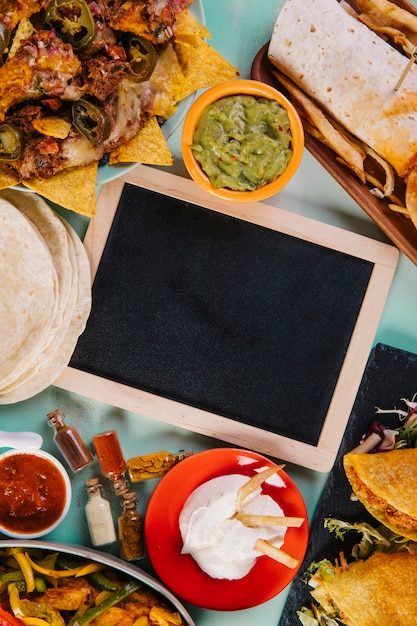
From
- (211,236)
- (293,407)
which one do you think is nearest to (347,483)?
(293,407)

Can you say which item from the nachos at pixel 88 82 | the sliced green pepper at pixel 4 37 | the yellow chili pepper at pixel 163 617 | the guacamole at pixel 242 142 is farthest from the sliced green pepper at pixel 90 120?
the yellow chili pepper at pixel 163 617

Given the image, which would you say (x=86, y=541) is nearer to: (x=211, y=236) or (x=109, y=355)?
(x=109, y=355)

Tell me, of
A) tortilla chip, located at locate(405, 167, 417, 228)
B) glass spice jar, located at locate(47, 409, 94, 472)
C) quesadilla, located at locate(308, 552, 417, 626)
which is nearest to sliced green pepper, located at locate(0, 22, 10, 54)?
glass spice jar, located at locate(47, 409, 94, 472)

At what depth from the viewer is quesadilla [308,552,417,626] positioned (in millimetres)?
2176

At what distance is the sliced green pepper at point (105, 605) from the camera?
2.10 m

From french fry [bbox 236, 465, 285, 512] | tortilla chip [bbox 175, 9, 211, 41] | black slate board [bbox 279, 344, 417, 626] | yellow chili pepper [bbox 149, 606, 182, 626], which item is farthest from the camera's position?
black slate board [bbox 279, 344, 417, 626]

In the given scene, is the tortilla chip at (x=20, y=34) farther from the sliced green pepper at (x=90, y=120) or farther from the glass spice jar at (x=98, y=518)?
the glass spice jar at (x=98, y=518)

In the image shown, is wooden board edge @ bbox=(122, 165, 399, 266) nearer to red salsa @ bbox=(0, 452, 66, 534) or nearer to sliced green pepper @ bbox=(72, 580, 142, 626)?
red salsa @ bbox=(0, 452, 66, 534)

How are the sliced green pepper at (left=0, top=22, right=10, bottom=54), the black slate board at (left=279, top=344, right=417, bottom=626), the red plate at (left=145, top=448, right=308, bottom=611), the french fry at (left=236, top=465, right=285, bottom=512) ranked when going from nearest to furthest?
the sliced green pepper at (left=0, top=22, right=10, bottom=54)
the french fry at (left=236, top=465, right=285, bottom=512)
the red plate at (left=145, top=448, right=308, bottom=611)
the black slate board at (left=279, top=344, right=417, bottom=626)

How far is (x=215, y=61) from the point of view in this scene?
1.93m

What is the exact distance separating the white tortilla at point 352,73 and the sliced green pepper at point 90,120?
655mm

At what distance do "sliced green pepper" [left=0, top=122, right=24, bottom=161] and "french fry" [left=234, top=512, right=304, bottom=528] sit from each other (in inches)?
46.3

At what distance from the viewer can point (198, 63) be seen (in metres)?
1.93

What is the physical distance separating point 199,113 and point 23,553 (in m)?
1.41
